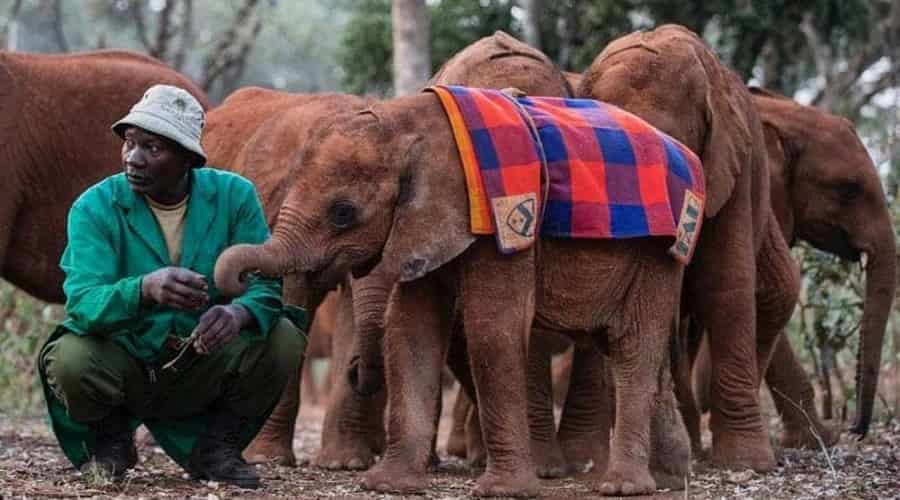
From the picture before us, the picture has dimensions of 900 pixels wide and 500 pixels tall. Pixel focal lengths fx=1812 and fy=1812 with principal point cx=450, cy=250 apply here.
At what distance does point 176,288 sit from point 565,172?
1.56 m

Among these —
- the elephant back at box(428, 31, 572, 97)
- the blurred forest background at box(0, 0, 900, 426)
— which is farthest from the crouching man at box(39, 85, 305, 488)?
the blurred forest background at box(0, 0, 900, 426)

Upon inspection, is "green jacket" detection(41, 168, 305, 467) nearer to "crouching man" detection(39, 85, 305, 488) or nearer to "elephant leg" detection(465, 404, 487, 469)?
"crouching man" detection(39, 85, 305, 488)

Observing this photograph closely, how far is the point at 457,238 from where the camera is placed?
6.53m

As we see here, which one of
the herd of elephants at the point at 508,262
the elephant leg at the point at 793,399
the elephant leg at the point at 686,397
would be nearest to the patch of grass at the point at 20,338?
the herd of elephants at the point at 508,262

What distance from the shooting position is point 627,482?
6.85 meters

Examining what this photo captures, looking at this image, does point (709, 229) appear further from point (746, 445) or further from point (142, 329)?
point (142, 329)

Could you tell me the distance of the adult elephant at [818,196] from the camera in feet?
33.6

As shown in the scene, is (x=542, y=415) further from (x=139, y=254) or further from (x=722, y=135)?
(x=139, y=254)

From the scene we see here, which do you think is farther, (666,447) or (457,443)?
(457,443)

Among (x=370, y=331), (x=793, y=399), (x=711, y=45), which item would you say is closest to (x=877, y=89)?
(x=711, y=45)

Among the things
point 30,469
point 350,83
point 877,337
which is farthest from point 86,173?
point 350,83

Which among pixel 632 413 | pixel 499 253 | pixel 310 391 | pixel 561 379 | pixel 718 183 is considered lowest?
pixel 310 391

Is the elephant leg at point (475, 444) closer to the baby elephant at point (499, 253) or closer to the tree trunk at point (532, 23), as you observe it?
the baby elephant at point (499, 253)

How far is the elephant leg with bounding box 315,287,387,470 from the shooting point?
875cm
